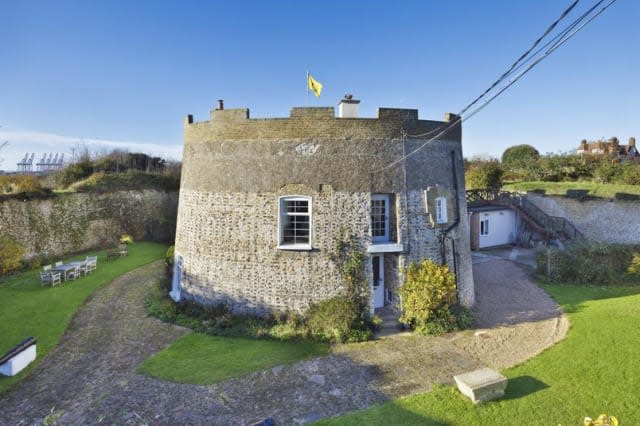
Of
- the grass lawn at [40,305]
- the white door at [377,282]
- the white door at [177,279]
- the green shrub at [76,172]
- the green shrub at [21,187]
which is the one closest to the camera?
the grass lawn at [40,305]

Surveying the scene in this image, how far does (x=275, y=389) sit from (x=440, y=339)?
5392mm

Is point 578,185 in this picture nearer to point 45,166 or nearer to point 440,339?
point 440,339

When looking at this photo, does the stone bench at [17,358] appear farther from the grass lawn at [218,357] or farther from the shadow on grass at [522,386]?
the shadow on grass at [522,386]

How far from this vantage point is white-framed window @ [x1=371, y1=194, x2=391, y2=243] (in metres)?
12.0

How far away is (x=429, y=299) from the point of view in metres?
10.8

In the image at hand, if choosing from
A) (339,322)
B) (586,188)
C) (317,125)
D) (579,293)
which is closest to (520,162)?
(586,188)

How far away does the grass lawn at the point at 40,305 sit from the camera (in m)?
10.6

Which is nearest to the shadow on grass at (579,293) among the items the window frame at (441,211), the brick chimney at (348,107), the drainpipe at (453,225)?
the drainpipe at (453,225)

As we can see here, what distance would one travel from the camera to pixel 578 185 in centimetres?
2700

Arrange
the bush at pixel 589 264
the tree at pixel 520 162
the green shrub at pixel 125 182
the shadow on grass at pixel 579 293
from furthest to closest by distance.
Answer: the tree at pixel 520 162 → the green shrub at pixel 125 182 → the bush at pixel 589 264 → the shadow on grass at pixel 579 293

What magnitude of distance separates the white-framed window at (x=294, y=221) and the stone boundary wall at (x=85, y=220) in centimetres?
1735

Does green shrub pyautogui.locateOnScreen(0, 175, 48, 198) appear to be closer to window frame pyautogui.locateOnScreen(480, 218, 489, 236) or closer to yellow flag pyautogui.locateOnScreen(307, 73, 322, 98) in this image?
yellow flag pyautogui.locateOnScreen(307, 73, 322, 98)

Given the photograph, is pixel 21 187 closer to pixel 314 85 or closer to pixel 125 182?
pixel 125 182

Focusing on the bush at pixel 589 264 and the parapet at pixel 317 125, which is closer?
the parapet at pixel 317 125
